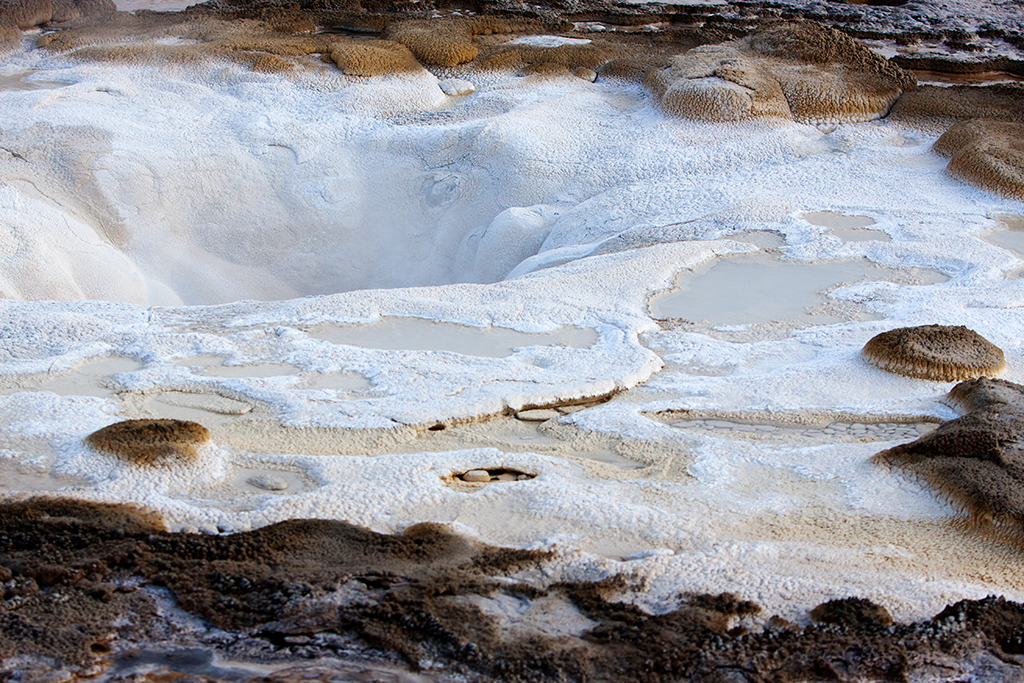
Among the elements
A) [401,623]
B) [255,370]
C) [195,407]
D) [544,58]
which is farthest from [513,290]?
[544,58]

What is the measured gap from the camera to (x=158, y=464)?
207 centimetres

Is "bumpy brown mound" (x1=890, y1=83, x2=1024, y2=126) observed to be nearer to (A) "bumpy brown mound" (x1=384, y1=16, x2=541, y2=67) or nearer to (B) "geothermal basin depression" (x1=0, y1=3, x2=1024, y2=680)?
(B) "geothermal basin depression" (x1=0, y1=3, x2=1024, y2=680)

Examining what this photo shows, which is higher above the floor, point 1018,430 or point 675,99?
point 675,99

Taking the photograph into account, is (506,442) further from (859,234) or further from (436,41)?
(436,41)

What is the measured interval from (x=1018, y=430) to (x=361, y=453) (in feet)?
5.20

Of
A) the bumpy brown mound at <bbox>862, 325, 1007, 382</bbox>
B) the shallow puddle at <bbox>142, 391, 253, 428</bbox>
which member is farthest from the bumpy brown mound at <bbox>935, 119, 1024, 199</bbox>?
the shallow puddle at <bbox>142, 391, 253, 428</bbox>

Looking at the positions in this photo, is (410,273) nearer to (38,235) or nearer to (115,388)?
(38,235)

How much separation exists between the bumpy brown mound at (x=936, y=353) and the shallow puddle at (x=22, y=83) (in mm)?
4812

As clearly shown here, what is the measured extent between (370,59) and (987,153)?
353 centimetres

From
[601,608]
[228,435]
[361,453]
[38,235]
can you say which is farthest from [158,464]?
[38,235]

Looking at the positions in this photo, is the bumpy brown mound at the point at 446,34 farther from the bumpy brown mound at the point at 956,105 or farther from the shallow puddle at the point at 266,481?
the shallow puddle at the point at 266,481

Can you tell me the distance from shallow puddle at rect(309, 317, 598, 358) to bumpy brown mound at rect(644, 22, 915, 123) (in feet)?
8.88

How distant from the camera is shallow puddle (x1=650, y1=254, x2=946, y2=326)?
325cm

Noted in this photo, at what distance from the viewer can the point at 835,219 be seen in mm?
4164
